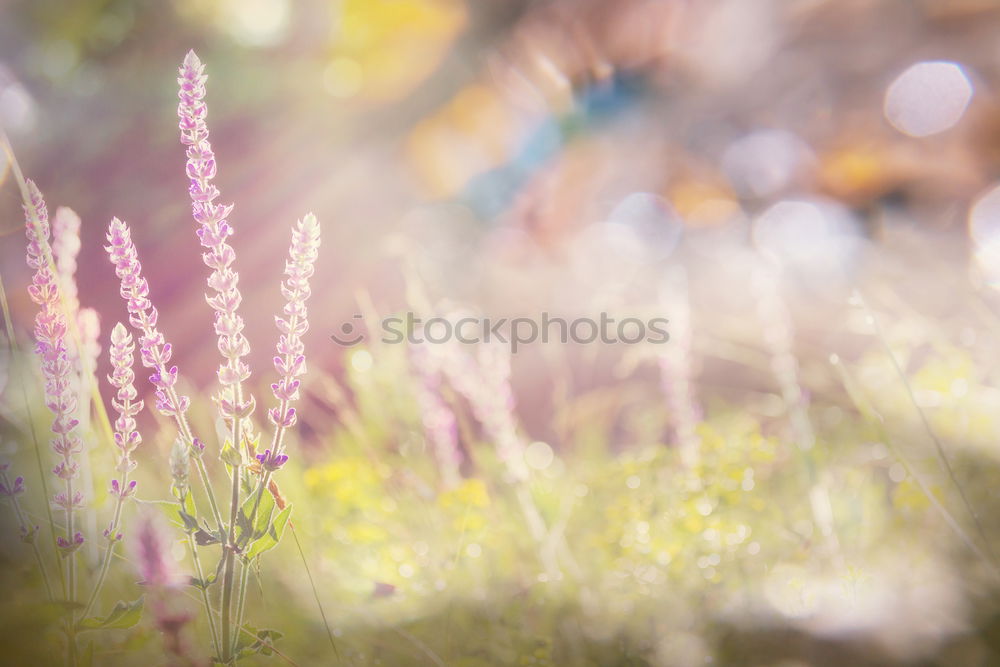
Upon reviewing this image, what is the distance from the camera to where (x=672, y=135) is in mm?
2492

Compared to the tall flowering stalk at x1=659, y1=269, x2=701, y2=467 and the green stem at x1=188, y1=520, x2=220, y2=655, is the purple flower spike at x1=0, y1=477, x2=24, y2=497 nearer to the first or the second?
the green stem at x1=188, y1=520, x2=220, y2=655

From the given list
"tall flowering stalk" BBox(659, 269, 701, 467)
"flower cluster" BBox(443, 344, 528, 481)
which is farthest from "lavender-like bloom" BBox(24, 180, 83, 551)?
"tall flowering stalk" BBox(659, 269, 701, 467)

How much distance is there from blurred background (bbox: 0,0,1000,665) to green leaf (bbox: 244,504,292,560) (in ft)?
0.95

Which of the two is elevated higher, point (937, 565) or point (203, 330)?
point (203, 330)

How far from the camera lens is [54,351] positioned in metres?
0.58

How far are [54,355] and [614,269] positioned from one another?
1.92 meters

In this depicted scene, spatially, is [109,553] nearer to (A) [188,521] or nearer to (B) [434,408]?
(A) [188,521]

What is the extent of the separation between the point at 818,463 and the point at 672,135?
5.79 ft

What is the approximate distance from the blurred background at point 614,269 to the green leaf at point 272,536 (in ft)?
0.95

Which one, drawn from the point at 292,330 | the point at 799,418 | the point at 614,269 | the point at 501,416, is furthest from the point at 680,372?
the point at 614,269

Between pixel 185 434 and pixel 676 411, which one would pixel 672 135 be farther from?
pixel 185 434

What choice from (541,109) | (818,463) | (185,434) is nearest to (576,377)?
(541,109)

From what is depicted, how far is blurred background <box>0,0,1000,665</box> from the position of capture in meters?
0.90

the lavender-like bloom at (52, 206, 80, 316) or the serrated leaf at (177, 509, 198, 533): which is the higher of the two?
the lavender-like bloom at (52, 206, 80, 316)
